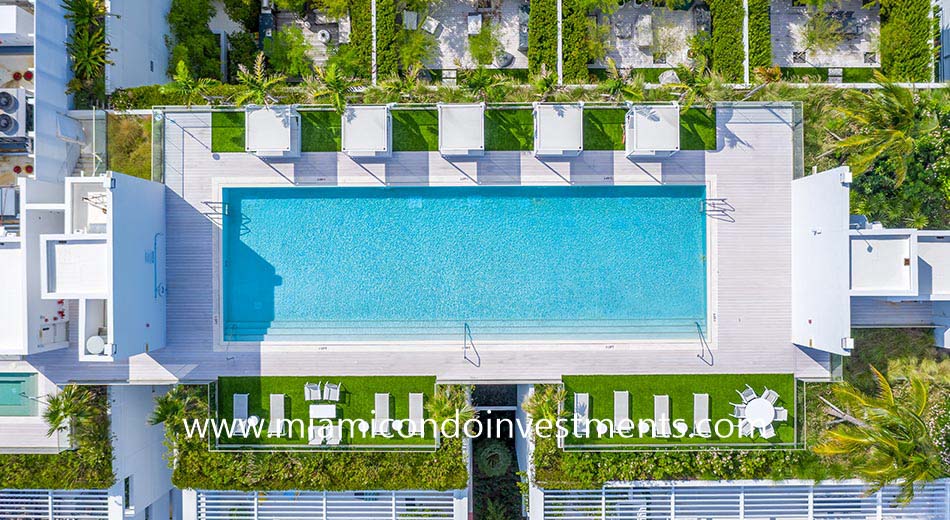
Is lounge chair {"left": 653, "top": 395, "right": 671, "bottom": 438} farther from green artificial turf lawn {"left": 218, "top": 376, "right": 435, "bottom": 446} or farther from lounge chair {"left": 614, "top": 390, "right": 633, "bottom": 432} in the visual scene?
green artificial turf lawn {"left": 218, "top": 376, "right": 435, "bottom": 446}

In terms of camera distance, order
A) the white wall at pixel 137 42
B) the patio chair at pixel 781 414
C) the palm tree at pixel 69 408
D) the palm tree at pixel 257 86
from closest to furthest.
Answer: the palm tree at pixel 69 408 → the palm tree at pixel 257 86 → the patio chair at pixel 781 414 → the white wall at pixel 137 42

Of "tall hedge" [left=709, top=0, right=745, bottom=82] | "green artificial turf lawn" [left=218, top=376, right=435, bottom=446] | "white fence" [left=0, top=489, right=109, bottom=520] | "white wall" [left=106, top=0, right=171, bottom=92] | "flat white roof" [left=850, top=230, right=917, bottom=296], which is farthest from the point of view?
"tall hedge" [left=709, top=0, right=745, bottom=82]

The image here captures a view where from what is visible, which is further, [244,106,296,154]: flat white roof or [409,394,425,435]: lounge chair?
[409,394,425,435]: lounge chair

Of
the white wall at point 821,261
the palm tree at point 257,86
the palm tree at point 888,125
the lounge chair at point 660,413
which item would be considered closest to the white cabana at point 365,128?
the palm tree at point 257,86

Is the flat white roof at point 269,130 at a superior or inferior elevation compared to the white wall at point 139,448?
superior

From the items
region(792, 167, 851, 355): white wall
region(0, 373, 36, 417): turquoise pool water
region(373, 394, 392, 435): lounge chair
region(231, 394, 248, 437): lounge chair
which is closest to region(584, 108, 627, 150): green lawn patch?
region(792, 167, 851, 355): white wall

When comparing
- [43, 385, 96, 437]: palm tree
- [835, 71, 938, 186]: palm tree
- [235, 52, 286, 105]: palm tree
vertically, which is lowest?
[43, 385, 96, 437]: palm tree

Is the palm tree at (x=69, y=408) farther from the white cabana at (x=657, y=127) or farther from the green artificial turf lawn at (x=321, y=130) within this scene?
the white cabana at (x=657, y=127)
